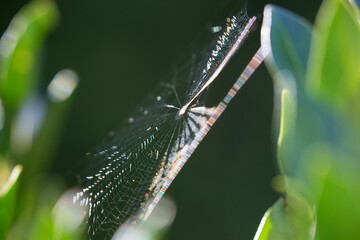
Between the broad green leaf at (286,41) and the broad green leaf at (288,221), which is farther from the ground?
the broad green leaf at (286,41)

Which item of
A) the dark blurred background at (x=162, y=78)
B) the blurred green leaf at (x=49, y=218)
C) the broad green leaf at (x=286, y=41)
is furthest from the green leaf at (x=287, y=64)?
the dark blurred background at (x=162, y=78)

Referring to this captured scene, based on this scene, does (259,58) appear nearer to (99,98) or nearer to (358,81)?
(358,81)

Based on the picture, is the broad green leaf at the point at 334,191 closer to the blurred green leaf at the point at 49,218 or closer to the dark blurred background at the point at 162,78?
the blurred green leaf at the point at 49,218

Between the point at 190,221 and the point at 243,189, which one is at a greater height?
the point at 243,189

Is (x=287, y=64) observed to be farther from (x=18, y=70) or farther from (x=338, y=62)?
(x=18, y=70)

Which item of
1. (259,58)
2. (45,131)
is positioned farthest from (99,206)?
(259,58)

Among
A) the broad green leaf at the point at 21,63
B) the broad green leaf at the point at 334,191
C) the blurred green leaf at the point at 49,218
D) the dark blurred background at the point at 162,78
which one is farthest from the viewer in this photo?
the dark blurred background at the point at 162,78
